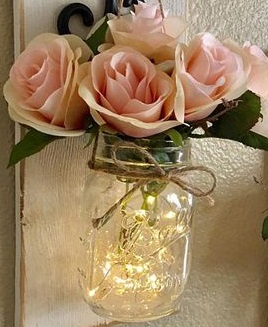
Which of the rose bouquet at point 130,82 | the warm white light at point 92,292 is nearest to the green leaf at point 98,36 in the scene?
the rose bouquet at point 130,82

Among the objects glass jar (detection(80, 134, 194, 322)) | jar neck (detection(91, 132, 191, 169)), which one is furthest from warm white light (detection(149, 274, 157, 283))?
jar neck (detection(91, 132, 191, 169))

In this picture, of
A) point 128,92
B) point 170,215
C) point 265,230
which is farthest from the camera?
point 265,230

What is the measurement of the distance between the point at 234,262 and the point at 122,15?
36cm

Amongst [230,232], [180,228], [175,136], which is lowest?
[230,232]

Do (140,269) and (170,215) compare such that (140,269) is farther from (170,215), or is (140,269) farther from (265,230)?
(265,230)

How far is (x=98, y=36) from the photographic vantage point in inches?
23.8

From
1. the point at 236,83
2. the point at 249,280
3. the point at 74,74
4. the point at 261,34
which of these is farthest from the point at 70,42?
the point at 249,280

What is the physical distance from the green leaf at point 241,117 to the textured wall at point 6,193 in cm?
20

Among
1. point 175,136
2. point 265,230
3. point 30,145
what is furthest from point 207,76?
point 265,230

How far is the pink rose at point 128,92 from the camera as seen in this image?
536mm

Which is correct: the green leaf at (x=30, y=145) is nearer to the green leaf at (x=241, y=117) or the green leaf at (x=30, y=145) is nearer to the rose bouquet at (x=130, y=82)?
the rose bouquet at (x=130, y=82)

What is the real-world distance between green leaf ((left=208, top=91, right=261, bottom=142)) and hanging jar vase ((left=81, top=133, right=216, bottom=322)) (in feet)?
0.13

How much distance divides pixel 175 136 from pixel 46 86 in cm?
11

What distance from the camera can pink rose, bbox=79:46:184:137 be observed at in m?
0.54
